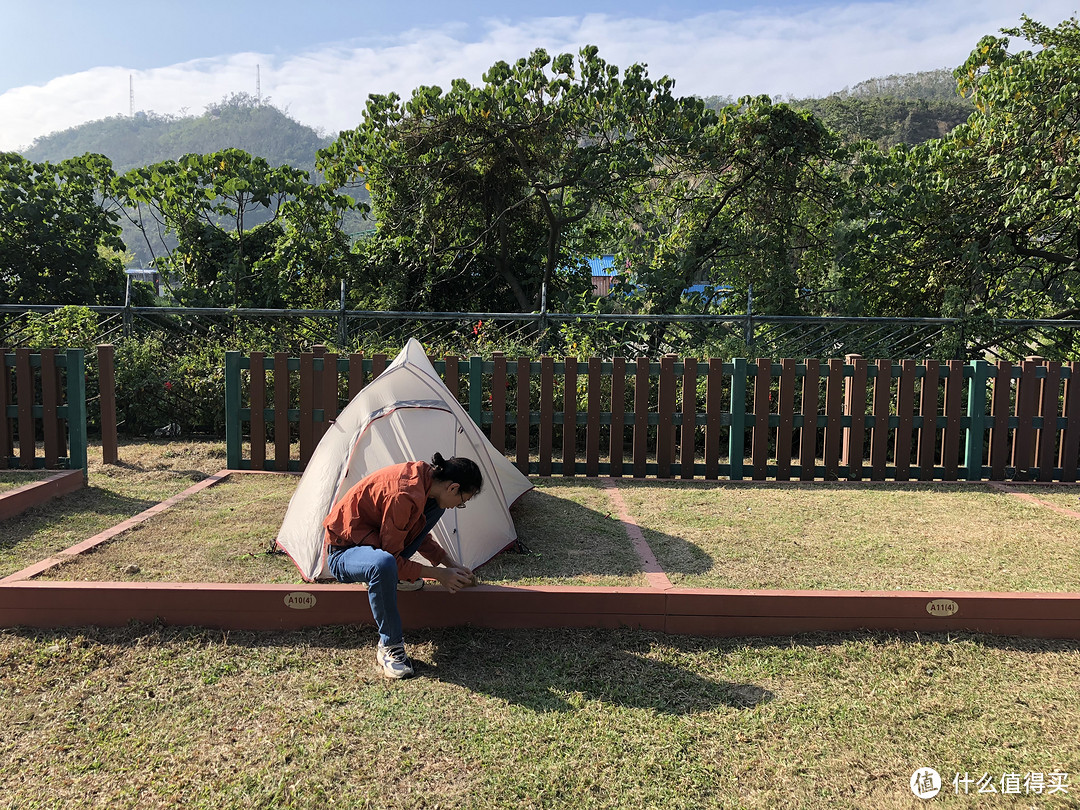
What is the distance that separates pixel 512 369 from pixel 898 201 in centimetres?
699

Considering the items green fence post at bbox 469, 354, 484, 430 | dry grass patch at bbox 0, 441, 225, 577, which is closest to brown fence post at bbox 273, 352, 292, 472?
dry grass patch at bbox 0, 441, 225, 577

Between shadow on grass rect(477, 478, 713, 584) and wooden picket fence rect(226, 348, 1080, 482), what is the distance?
1.04m

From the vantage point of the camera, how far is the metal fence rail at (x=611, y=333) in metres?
10.2

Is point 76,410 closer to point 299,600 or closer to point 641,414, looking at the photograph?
point 299,600

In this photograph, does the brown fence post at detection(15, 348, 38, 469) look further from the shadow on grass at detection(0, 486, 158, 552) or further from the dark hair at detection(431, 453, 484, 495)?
the dark hair at detection(431, 453, 484, 495)

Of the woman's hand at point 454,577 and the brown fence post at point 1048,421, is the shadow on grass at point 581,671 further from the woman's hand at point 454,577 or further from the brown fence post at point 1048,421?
the brown fence post at point 1048,421

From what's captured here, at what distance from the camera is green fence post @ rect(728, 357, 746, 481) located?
23.9ft

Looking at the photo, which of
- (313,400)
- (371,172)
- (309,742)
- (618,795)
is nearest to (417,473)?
(309,742)

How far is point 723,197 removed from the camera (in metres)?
12.3

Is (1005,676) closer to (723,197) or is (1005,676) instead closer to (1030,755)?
(1030,755)

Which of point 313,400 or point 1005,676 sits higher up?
point 313,400

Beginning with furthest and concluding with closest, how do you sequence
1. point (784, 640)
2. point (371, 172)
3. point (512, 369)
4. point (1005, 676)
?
1. point (371, 172)
2. point (512, 369)
3. point (784, 640)
4. point (1005, 676)

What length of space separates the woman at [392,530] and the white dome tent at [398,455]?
610 millimetres

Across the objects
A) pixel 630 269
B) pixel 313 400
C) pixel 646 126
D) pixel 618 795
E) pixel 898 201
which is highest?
pixel 646 126
